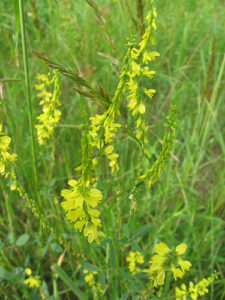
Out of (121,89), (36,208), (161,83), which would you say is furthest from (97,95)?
(161,83)

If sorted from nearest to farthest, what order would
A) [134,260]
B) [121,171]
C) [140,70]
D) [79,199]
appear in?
[79,199], [140,70], [134,260], [121,171]

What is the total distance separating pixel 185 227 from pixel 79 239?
76 centimetres

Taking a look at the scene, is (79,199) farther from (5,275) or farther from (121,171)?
(121,171)

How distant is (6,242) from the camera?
1.75m

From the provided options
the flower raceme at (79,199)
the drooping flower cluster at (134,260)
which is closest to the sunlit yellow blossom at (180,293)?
the drooping flower cluster at (134,260)

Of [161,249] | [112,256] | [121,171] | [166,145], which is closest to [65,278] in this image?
[112,256]

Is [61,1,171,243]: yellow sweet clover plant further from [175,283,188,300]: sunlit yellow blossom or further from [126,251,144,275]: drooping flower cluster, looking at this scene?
[126,251,144,275]: drooping flower cluster

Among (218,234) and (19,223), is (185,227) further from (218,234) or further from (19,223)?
(19,223)

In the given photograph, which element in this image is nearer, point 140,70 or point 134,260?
point 140,70

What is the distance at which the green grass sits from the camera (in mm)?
1391

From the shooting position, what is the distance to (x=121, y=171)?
6.66 feet

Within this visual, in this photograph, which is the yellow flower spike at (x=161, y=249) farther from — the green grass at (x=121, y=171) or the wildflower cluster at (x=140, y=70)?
the wildflower cluster at (x=140, y=70)

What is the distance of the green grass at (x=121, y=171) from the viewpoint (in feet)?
4.56

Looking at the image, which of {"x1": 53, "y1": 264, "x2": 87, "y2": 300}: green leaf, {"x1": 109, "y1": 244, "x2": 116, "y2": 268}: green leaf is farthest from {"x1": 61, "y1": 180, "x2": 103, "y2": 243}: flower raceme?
{"x1": 109, "y1": 244, "x2": 116, "y2": 268}: green leaf
